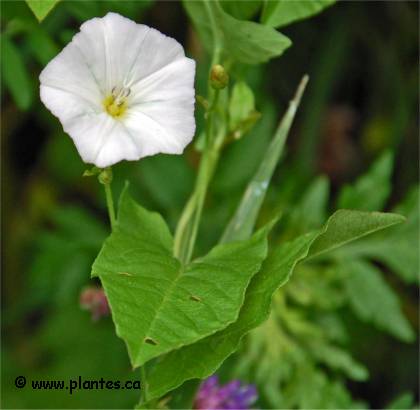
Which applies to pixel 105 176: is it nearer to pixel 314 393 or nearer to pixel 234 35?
pixel 234 35

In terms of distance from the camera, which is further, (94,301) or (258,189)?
(94,301)

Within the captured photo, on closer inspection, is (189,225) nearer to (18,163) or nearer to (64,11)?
(64,11)

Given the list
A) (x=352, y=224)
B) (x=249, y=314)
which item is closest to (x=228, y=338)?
(x=249, y=314)

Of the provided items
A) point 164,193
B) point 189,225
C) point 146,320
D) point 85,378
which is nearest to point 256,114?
point 189,225

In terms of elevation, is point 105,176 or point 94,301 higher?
point 105,176

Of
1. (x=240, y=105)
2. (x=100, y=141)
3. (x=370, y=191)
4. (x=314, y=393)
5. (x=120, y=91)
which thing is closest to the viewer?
(x=100, y=141)
